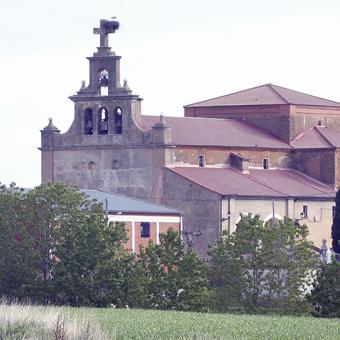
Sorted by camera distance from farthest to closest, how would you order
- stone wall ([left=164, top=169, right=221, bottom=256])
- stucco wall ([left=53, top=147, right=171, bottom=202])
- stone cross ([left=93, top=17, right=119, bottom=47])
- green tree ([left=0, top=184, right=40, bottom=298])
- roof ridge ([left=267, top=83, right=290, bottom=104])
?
1. roof ridge ([left=267, top=83, right=290, bottom=104])
2. stone cross ([left=93, top=17, right=119, bottom=47])
3. stucco wall ([left=53, top=147, right=171, bottom=202])
4. stone wall ([left=164, top=169, right=221, bottom=256])
5. green tree ([left=0, top=184, right=40, bottom=298])

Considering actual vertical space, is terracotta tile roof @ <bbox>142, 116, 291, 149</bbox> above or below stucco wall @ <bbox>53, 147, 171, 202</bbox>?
above

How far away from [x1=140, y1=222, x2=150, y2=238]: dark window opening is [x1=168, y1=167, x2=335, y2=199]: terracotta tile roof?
A: 23.4 feet

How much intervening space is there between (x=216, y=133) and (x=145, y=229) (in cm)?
1680

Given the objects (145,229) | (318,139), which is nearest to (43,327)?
(145,229)

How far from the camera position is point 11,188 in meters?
69.9

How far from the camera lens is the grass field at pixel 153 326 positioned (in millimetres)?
35719

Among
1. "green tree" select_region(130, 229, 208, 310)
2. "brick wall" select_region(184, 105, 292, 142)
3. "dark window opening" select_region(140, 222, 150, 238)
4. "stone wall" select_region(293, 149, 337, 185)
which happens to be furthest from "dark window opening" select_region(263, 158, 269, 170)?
"green tree" select_region(130, 229, 208, 310)

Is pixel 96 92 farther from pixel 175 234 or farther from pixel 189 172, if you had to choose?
pixel 175 234

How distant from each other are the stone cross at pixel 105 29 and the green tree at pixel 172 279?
119 feet

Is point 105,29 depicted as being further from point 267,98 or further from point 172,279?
point 172,279

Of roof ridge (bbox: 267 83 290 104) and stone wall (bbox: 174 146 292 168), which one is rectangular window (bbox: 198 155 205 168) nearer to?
stone wall (bbox: 174 146 292 168)

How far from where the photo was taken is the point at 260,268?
62.5 meters

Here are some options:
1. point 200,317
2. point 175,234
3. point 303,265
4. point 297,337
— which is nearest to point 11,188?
point 175,234

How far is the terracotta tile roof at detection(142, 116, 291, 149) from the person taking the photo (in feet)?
325
